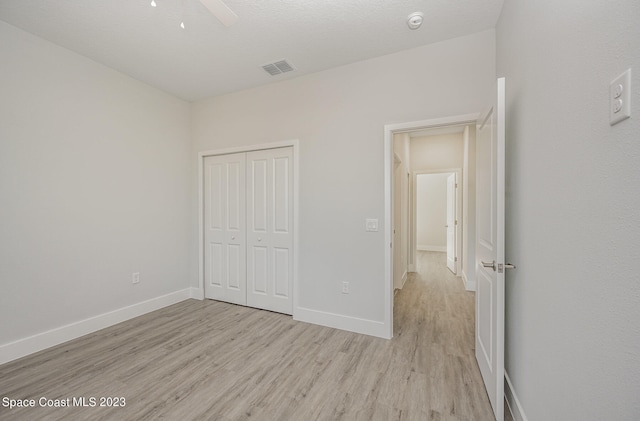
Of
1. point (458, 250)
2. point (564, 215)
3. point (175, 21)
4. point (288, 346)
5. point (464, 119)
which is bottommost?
point (288, 346)

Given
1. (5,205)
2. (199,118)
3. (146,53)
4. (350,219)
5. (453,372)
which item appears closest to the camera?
(453,372)

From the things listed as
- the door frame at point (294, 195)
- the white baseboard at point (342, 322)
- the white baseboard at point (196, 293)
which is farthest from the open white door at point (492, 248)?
the white baseboard at point (196, 293)

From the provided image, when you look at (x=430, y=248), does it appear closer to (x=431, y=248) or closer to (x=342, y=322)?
(x=431, y=248)

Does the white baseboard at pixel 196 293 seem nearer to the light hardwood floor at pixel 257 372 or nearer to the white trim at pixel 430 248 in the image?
the light hardwood floor at pixel 257 372

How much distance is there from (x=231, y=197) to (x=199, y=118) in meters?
1.31

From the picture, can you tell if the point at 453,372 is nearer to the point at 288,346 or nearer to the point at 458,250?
the point at 288,346

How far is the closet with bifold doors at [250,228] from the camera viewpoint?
319cm

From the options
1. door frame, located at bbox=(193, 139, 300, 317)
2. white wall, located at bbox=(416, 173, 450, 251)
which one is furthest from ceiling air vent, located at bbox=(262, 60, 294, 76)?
white wall, located at bbox=(416, 173, 450, 251)

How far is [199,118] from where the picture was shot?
12.4ft

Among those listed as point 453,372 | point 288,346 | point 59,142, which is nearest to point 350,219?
point 288,346

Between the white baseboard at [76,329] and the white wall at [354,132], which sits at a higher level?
→ the white wall at [354,132]

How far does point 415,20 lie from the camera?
6.89ft

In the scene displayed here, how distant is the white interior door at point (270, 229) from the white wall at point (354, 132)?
0.21 m

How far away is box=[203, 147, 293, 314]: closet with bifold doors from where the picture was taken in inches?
125
